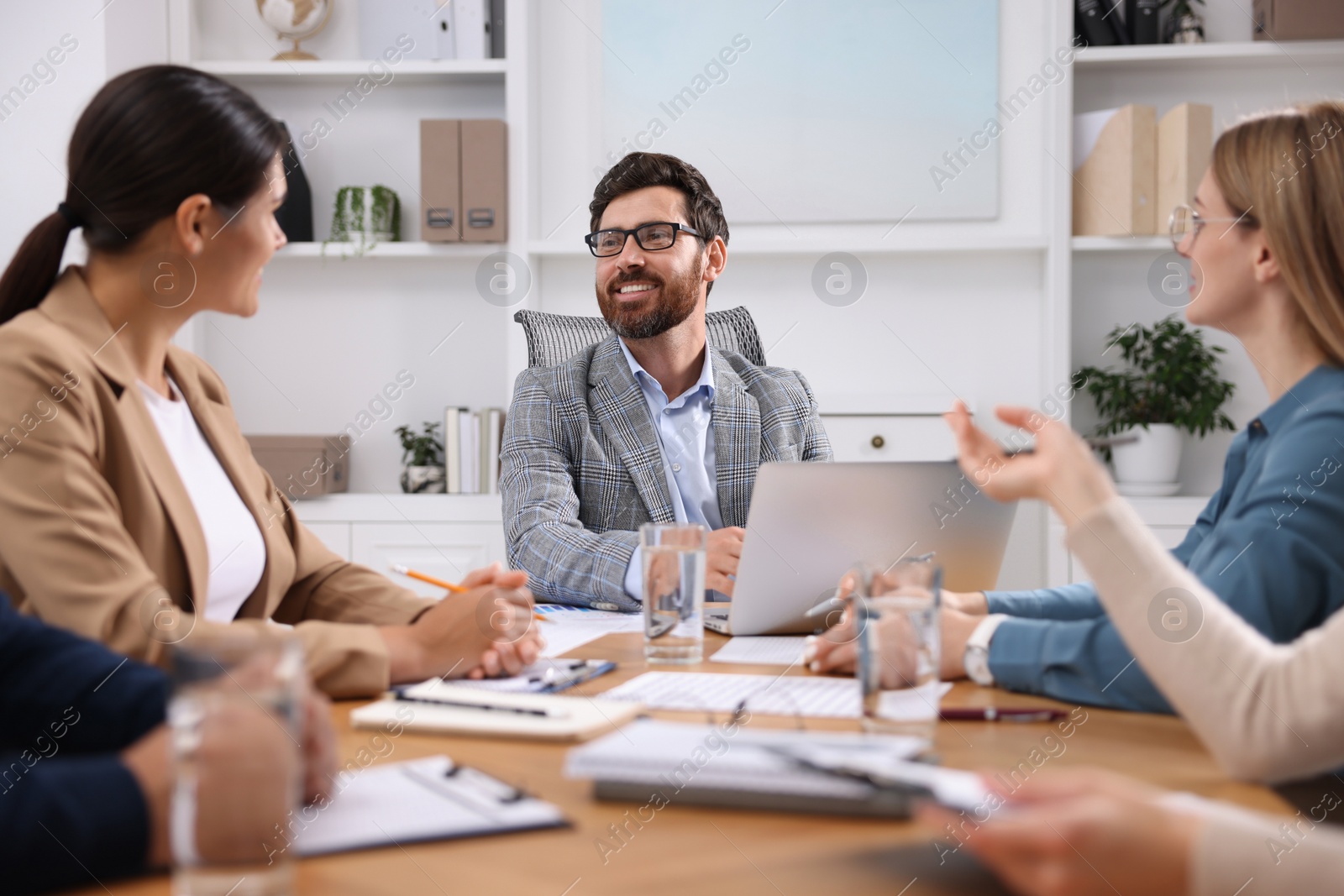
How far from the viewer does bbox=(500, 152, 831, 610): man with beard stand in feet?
6.19

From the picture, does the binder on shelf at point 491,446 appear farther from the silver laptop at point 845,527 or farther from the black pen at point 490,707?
the black pen at point 490,707

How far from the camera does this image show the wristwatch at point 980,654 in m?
1.12

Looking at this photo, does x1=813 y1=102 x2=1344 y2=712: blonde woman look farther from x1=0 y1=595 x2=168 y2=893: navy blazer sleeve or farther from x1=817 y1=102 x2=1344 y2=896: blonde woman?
x1=0 y1=595 x2=168 y2=893: navy blazer sleeve

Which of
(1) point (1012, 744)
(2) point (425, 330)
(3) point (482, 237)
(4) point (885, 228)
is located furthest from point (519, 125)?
(1) point (1012, 744)

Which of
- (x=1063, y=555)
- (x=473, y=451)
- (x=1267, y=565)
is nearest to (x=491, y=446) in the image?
(x=473, y=451)

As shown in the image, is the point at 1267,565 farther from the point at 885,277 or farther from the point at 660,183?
the point at 885,277

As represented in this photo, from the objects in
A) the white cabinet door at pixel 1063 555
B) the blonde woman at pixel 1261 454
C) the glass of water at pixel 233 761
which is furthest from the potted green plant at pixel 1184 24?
the glass of water at pixel 233 761

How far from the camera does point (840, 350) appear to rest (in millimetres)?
3371

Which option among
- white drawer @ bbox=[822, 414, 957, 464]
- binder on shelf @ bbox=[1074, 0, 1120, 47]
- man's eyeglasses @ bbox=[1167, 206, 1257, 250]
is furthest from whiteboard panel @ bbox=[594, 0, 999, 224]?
man's eyeglasses @ bbox=[1167, 206, 1257, 250]

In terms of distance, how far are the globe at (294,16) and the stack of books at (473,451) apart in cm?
127

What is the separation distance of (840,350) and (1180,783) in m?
2.65

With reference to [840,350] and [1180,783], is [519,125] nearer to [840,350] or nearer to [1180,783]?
[840,350]

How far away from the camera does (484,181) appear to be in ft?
10.5

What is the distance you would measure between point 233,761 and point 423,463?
2.87 m
